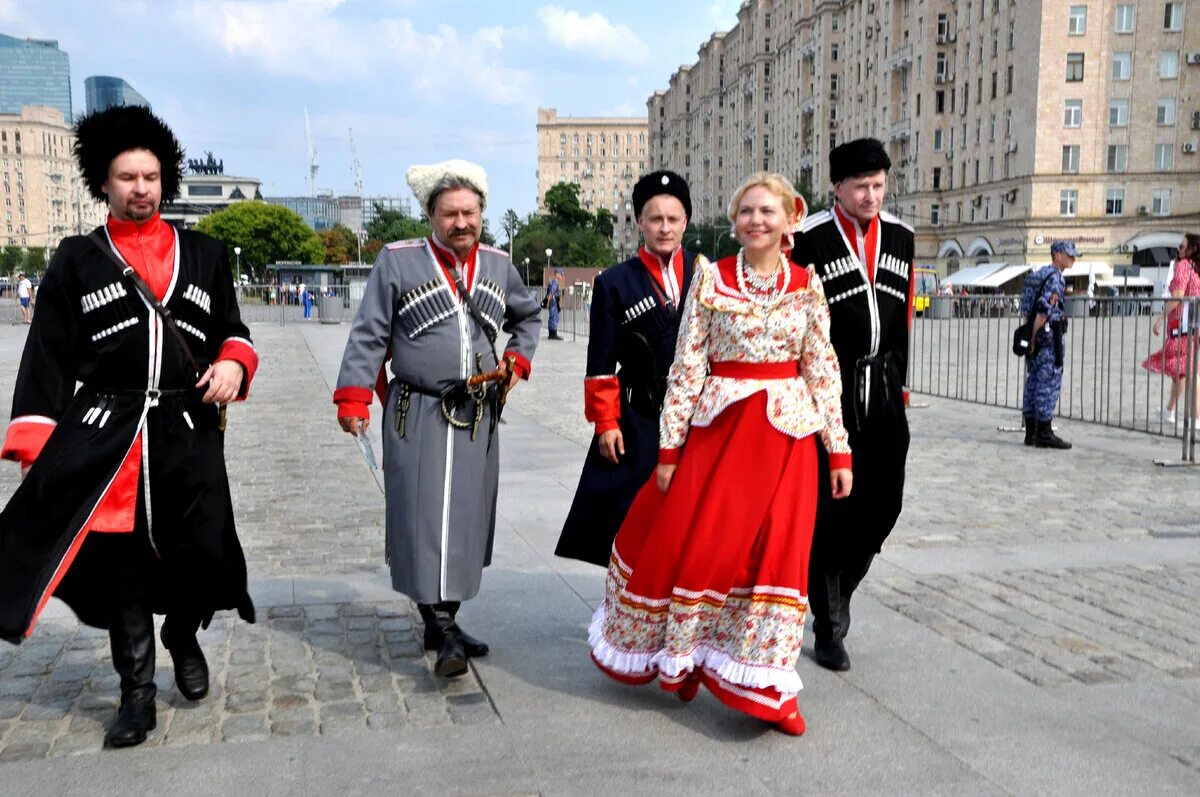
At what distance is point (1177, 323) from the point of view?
11.0 meters

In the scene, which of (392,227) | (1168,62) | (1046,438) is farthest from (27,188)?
(1046,438)

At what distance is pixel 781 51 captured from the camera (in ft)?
344

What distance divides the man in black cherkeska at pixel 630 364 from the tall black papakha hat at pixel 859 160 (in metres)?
0.60

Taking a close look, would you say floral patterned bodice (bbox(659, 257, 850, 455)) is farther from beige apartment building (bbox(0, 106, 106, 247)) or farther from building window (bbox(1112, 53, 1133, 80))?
beige apartment building (bbox(0, 106, 106, 247))

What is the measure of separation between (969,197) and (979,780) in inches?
2761

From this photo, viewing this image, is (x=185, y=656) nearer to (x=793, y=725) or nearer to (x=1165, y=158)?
(x=793, y=725)

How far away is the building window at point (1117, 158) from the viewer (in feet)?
201

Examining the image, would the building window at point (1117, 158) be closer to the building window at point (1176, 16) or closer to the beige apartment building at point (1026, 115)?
the beige apartment building at point (1026, 115)

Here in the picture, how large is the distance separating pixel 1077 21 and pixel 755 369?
64193 millimetres

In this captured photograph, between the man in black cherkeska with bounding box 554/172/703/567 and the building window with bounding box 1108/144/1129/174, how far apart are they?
6384cm

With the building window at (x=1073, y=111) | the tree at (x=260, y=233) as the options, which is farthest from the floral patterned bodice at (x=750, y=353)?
the tree at (x=260, y=233)

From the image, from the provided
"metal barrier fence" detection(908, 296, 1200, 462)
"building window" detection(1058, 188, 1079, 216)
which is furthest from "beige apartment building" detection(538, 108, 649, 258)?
"metal barrier fence" detection(908, 296, 1200, 462)

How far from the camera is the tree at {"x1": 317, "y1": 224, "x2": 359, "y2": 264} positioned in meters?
129

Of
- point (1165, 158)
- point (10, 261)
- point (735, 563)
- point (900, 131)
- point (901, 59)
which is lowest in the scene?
point (735, 563)
